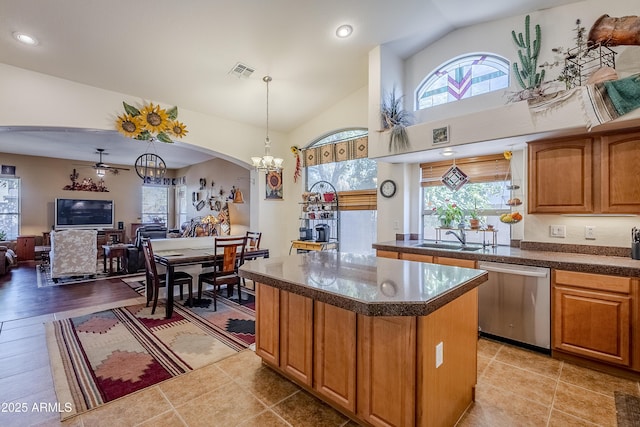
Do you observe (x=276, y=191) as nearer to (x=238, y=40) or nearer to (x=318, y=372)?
(x=238, y=40)

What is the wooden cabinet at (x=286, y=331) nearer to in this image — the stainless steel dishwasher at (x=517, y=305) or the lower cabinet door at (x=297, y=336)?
the lower cabinet door at (x=297, y=336)

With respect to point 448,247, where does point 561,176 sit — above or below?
above

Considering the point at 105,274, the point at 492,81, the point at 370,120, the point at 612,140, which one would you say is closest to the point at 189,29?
the point at 370,120

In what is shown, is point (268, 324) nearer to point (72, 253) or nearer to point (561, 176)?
point (561, 176)

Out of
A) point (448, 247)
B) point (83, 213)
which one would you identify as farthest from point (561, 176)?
point (83, 213)

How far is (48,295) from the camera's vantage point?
4.64m

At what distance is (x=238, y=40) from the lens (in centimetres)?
356

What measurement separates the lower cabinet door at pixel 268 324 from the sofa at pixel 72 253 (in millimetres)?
5059

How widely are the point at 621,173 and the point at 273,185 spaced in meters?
5.23

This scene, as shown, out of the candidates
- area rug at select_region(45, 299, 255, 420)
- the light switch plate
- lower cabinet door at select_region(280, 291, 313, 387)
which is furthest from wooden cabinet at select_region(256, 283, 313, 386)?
the light switch plate

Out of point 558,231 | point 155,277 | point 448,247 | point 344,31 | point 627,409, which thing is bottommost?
point 627,409

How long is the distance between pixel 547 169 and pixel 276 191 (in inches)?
185

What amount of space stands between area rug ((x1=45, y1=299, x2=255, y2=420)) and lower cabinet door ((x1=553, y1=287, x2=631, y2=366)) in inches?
115

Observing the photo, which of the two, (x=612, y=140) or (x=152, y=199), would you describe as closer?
(x=612, y=140)
